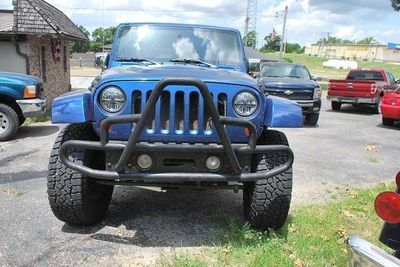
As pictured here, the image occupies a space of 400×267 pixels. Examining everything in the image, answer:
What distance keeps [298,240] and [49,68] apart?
13195 mm

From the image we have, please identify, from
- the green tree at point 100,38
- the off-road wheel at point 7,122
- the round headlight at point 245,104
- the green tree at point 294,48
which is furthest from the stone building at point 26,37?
the green tree at point 294,48

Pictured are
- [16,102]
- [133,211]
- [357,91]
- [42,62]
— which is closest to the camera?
[133,211]

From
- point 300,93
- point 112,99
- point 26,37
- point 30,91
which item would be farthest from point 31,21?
point 112,99

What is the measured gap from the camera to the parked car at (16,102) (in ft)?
29.2

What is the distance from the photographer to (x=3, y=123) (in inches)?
353

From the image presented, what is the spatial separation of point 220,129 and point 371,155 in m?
5.99

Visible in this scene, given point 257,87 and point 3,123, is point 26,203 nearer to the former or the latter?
point 257,87

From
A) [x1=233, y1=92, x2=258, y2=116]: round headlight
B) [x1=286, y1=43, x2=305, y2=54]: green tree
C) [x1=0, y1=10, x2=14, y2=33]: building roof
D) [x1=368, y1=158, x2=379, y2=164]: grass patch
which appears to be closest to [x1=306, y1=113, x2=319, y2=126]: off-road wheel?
[x1=368, y1=158, x2=379, y2=164]: grass patch

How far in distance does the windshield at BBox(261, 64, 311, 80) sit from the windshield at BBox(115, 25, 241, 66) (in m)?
8.34

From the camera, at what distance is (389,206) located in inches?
92.2

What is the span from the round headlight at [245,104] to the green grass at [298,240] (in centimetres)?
113

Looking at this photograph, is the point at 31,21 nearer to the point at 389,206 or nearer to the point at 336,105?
the point at 336,105

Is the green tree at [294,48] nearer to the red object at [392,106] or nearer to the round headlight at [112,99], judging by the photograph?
the red object at [392,106]

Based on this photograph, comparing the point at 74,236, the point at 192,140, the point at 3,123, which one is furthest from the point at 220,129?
the point at 3,123
